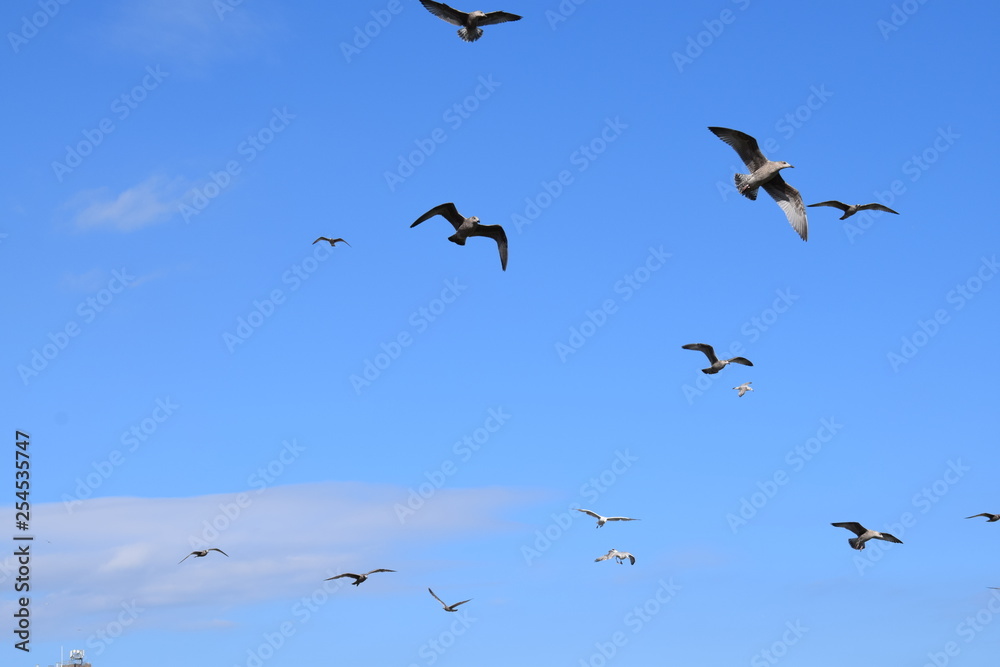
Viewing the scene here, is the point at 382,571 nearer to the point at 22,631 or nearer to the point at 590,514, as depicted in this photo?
the point at 590,514

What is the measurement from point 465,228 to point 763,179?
11.9 meters

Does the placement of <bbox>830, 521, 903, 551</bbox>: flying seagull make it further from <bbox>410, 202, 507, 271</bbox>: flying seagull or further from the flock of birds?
<bbox>410, 202, 507, 271</bbox>: flying seagull

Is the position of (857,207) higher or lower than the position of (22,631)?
lower

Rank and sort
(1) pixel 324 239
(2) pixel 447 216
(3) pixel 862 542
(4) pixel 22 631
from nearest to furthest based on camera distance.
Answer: (2) pixel 447 216 → (3) pixel 862 542 → (1) pixel 324 239 → (4) pixel 22 631

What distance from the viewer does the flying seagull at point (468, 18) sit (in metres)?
52.0

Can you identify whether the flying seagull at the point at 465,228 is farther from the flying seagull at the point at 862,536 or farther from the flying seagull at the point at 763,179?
the flying seagull at the point at 862,536

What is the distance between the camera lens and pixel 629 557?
77500 mm

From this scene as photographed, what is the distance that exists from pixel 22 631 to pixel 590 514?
48.4 metres

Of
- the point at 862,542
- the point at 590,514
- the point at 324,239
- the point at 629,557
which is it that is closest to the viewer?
the point at 862,542

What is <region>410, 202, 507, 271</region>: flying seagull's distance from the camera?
5062cm

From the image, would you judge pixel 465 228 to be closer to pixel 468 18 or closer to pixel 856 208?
pixel 468 18

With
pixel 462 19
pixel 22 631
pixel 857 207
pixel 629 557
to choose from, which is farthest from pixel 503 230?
pixel 22 631

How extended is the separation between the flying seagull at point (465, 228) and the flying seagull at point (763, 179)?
9392 millimetres

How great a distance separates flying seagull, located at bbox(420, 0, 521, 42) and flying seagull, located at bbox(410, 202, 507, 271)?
705 centimetres
